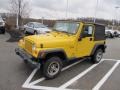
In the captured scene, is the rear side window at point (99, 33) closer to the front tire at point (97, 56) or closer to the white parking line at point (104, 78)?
the front tire at point (97, 56)

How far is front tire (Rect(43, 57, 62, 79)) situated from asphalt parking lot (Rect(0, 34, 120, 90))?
172 millimetres

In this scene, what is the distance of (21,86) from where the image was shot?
5.70m

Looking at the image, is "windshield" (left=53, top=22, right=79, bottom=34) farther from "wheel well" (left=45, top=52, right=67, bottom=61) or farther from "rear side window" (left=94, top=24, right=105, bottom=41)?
"rear side window" (left=94, top=24, right=105, bottom=41)

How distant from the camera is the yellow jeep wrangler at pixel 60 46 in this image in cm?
622

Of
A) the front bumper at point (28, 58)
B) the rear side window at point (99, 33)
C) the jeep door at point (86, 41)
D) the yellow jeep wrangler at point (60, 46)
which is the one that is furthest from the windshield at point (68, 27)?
the front bumper at point (28, 58)

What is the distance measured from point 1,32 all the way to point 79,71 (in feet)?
44.5

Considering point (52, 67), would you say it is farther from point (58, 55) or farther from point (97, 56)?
point (97, 56)

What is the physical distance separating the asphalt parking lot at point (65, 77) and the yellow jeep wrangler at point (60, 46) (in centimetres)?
42

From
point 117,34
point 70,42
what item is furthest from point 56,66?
point 117,34

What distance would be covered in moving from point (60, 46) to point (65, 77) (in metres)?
1.07

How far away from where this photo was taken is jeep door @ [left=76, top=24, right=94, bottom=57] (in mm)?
7355

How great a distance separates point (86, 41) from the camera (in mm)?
7668

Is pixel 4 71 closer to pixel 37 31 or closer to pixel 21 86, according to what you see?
pixel 21 86

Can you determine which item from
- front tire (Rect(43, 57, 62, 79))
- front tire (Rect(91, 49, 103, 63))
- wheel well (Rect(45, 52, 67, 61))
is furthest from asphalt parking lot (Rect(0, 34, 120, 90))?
wheel well (Rect(45, 52, 67, 61))
